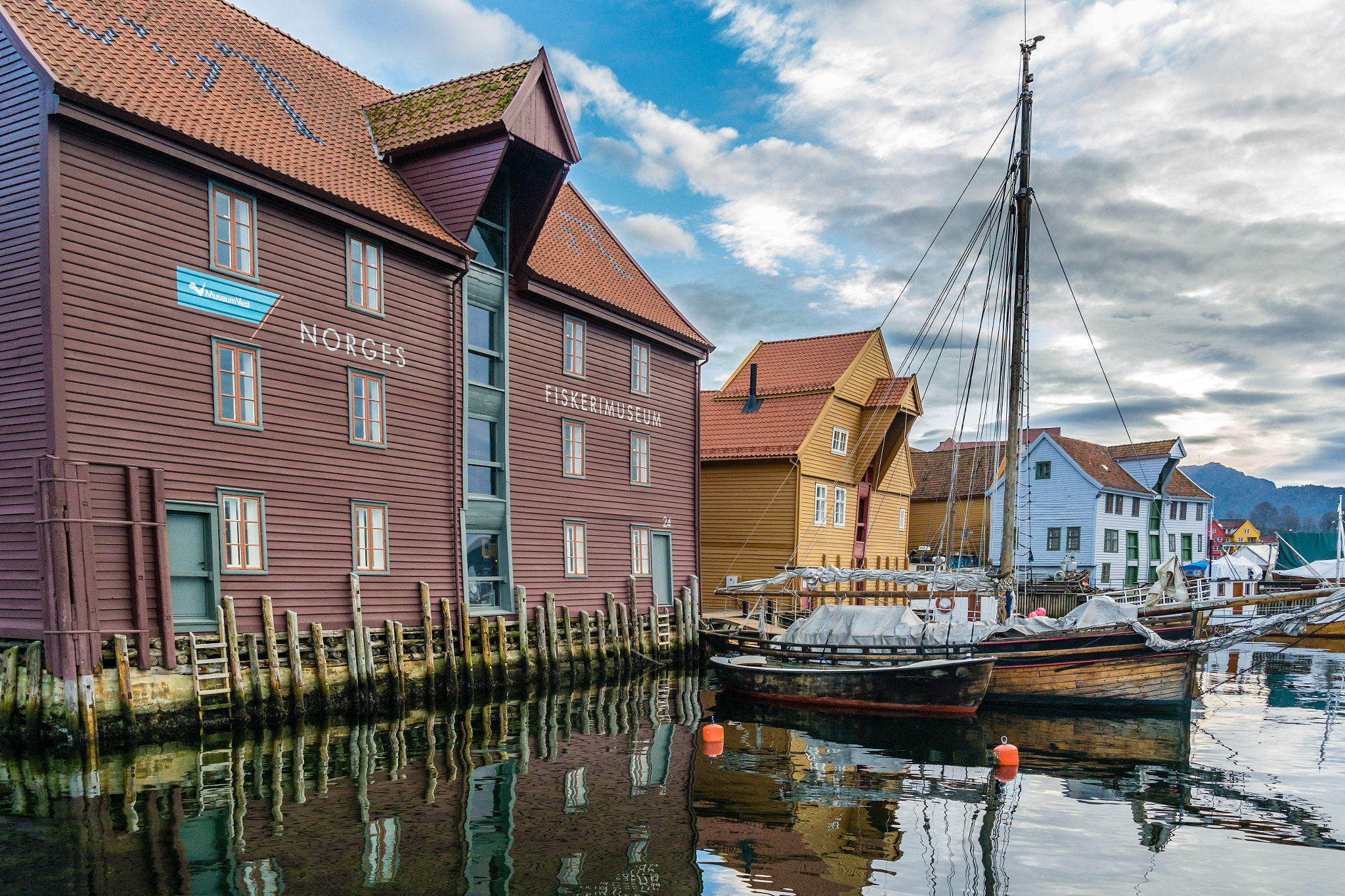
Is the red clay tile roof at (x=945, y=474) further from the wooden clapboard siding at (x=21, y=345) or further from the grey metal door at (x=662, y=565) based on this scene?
the wooden clapboard siding at (x=21, y=345)

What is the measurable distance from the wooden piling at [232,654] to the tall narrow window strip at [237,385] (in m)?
3.28

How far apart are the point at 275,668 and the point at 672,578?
45.8 ft

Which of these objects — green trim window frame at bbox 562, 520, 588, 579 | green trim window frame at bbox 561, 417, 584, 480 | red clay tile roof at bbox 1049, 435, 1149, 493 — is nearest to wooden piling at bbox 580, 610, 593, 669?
green trim window frame at bbox 562, 520, 588, 579

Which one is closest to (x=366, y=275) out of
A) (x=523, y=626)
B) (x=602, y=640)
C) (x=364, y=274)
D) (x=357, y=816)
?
(x=364, y=274)

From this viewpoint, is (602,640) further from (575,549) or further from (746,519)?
(746,519)

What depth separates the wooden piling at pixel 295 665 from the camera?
1551 cm

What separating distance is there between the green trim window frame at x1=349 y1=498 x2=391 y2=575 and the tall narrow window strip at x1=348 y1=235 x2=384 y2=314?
415cm

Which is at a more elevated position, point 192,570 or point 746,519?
point 192,570

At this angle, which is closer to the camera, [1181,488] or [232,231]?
[232,231]

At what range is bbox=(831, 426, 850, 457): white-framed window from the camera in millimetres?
35531

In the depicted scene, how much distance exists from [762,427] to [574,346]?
12279 millimetres

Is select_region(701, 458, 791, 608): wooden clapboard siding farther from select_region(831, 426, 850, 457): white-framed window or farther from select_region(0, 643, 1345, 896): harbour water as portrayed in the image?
select_region(0, 643, 1345, 896): harbour water

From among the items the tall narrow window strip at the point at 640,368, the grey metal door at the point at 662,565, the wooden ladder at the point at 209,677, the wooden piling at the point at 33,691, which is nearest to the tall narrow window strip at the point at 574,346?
the tall narrow window strip at the point at 640,368

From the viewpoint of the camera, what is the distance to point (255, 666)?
49.4 feet
